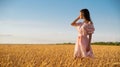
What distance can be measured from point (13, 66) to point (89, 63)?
191cm

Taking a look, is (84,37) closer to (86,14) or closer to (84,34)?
(84,34)

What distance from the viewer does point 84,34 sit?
6422 millimetres

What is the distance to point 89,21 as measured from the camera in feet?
20.6

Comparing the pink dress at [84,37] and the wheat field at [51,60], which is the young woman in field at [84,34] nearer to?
the pink dress at [84,37]

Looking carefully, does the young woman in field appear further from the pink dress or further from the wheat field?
the wheat field

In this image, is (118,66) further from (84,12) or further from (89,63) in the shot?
(84,12)

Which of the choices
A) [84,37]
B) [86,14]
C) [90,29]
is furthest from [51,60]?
[86,14]

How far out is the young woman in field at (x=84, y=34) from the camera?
625 cm

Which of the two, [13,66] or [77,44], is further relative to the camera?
[77,44]

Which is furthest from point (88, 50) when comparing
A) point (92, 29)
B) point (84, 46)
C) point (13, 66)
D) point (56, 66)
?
point (13, 66)

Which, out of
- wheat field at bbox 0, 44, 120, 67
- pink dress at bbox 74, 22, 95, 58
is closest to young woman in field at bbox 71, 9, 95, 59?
pink dress at bbox 74, 22, 95, 58

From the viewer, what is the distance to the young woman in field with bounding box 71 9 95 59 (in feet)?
20.5

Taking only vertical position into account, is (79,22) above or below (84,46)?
above

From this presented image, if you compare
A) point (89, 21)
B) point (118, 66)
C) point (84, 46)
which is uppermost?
point (89, 21)
